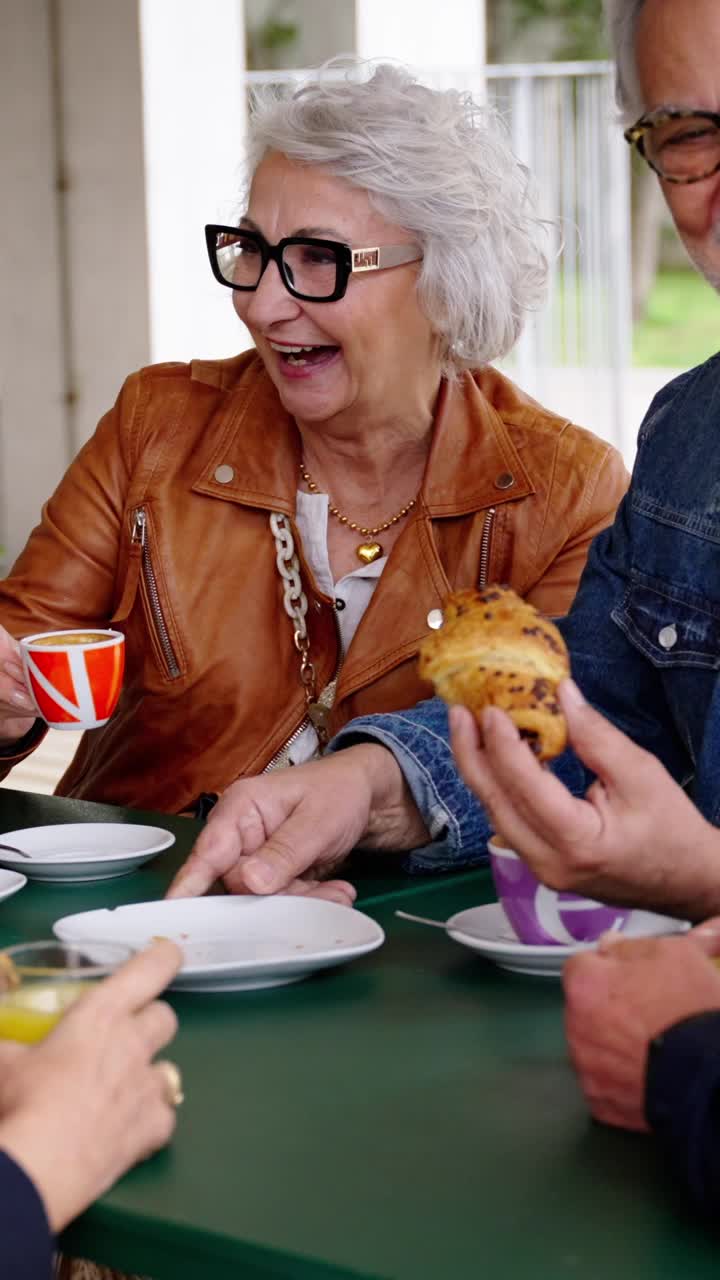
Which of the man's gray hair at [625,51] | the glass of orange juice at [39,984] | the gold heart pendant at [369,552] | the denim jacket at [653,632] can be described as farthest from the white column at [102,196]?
the glass of orange juice at [39,984]

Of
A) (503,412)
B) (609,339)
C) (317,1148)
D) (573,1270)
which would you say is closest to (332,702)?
(503,412)

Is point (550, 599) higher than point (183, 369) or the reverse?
the reverse

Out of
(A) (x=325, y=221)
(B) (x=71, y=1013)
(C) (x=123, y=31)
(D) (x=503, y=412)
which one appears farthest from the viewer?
(C) (x=123, y=31)

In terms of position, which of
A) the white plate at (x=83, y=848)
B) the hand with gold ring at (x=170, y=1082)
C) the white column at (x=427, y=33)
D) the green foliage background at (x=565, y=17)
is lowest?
the white plate at (x=83, y=848)

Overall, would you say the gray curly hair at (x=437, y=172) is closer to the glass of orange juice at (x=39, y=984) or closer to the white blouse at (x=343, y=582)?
the white blouse at (x=343, y=582)

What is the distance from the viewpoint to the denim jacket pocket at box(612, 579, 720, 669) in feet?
6.01

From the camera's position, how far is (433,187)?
2.32 meters

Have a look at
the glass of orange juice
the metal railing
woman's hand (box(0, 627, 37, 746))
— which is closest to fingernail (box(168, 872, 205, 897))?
the glass of orange juice

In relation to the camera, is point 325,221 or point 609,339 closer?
point 325,221

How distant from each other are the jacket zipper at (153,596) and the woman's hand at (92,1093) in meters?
1.30

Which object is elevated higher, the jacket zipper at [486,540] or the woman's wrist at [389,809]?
the jacket zipper at [486,540]

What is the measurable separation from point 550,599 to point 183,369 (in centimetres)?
69

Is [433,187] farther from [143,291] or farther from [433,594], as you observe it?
[143,291]

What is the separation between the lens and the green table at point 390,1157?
36.0 inches
